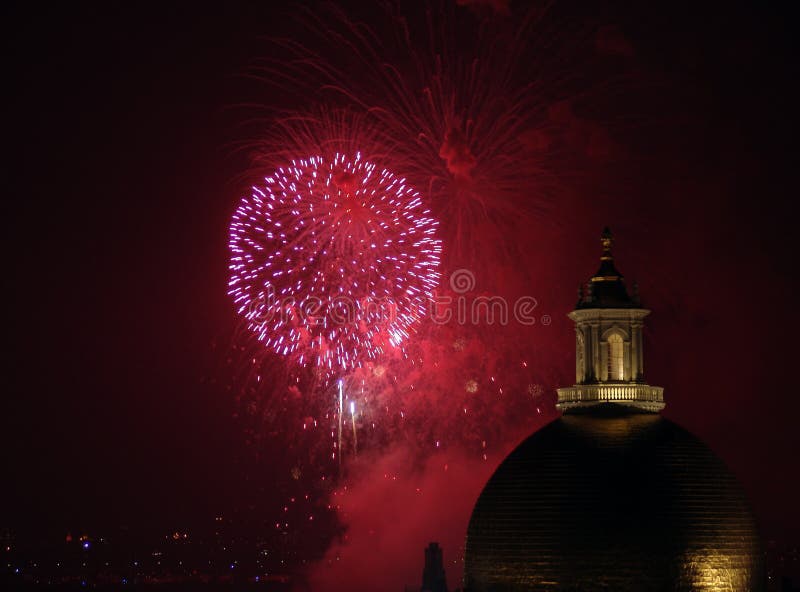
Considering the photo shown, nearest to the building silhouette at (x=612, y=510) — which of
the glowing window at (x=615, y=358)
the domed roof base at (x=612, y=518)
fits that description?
the domed roof base at (x=612, y=518)

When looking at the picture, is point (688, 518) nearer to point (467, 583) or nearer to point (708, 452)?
point (708, 452)

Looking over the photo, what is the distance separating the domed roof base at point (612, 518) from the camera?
86.4 metres

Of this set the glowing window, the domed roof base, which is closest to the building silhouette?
the domed roof base

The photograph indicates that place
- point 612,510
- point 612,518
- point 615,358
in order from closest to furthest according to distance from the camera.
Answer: point 612,518 → point 612,510 → point 615,358

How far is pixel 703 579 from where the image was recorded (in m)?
86.7

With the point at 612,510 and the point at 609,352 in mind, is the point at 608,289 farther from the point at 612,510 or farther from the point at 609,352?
the point at 612,510

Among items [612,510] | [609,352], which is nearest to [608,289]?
[609,352]

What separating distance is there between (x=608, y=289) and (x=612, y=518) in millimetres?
13850

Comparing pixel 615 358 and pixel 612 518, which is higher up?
pixel 615 358

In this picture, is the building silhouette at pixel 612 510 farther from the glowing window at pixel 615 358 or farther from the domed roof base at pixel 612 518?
the glowing window at pixel 615 358

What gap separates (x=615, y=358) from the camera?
9544 cm

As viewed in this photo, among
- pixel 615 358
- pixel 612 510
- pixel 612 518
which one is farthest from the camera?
pixel 615 358

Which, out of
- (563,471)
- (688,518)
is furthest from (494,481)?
(688,518)

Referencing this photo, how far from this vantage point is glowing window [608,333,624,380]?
95.1m
